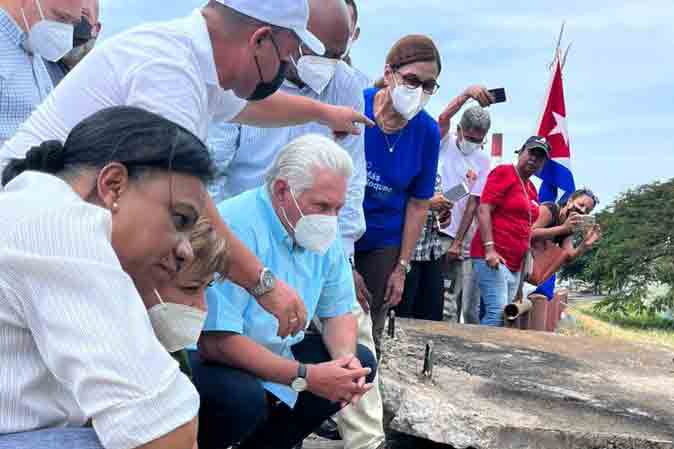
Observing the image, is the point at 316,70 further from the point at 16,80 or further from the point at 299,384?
the point at 299,384

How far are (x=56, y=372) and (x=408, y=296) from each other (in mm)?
3265

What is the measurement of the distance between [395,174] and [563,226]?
2513 millimetres

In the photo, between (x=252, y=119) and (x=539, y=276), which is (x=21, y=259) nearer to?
(x=252, y=119)

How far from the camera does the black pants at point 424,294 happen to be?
4.45 m

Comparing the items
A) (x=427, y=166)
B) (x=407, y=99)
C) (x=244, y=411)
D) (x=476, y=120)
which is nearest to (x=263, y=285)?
(x=244, y=411)

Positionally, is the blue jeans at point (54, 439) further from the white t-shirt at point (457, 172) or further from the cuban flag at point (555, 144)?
the cuban flag at point (555, 144)

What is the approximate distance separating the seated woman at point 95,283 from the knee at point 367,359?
1.49m

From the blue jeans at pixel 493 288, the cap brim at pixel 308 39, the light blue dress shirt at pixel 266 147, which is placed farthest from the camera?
the blue jeans at pixel 493 288

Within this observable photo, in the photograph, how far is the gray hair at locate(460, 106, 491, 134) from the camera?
17.2 feet

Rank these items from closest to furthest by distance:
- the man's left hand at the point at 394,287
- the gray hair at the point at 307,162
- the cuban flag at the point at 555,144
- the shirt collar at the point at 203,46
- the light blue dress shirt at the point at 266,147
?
the shirt collar at the point at 203,46 < the gray hair at the point at 307,162 < the light blue dress shirt at the point at 266,147 < the man's left hand at the point at 394,287 < the cuban flag at the point at 555,144

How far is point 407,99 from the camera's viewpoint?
3650 mm

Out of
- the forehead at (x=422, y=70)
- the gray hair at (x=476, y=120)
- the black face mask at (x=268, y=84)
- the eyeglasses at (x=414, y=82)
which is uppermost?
the gray hair at (x=476, y=120)

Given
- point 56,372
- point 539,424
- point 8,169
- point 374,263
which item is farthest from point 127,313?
point 374,263

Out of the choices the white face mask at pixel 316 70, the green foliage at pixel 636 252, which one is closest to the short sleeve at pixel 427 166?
the white face mask at pixel 316 70
